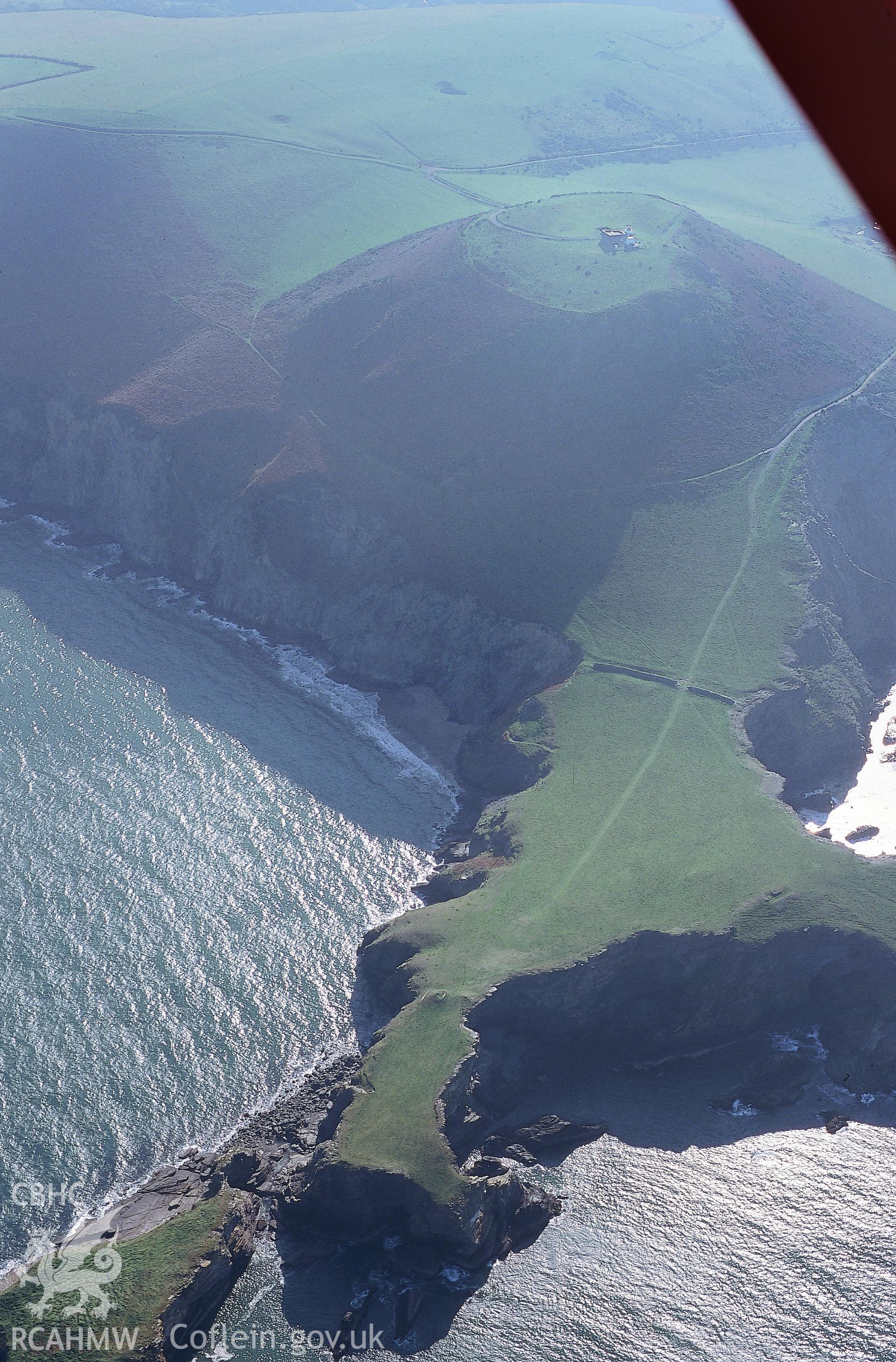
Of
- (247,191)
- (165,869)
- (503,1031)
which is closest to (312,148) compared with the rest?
(247,191)

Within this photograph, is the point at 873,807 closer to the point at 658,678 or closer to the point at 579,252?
the point at 658,678

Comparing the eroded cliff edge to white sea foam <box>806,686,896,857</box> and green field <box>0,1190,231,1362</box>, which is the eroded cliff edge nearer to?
white sea foam <box>806,686,896,857</box>

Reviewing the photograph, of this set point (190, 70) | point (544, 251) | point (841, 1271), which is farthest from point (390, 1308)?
point (190, 70)

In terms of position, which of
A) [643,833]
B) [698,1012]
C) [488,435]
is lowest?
[698,1012]

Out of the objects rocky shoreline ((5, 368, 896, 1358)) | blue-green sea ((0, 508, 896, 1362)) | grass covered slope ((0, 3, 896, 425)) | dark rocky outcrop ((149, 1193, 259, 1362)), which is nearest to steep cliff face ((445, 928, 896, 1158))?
rocky shoreline ((5, 368, 896, 1358))

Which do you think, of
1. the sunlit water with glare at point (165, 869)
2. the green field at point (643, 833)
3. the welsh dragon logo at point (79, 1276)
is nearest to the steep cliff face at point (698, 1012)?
the green field at point (643, 833)

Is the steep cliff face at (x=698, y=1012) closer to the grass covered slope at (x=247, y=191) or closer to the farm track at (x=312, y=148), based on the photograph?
the grass covered slope at (x=247, y=191)
